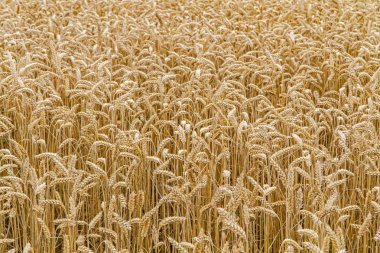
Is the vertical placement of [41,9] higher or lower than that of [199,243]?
higher

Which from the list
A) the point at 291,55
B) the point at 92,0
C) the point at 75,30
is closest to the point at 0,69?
the point at 75,30

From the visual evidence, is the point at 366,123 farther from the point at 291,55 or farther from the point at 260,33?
the point at 260,33

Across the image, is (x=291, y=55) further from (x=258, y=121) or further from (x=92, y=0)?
(x=92, y=0)

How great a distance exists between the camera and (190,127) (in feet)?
12.7

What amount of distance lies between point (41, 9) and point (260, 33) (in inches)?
96.3

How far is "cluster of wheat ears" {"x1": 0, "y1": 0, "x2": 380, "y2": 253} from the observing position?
2.66 meters

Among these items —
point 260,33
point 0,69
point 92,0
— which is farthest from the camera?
point 92,0

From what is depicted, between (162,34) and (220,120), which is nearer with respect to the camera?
(220,120)

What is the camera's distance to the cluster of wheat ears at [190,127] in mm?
2656

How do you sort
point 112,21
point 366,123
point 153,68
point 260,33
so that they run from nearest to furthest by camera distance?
point 366,123 → point 153,68 → point 260,33 → point 112,21

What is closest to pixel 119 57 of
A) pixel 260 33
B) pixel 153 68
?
pixel 153 68

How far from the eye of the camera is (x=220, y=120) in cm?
343

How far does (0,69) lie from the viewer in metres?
4.46

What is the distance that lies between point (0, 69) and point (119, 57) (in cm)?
101
